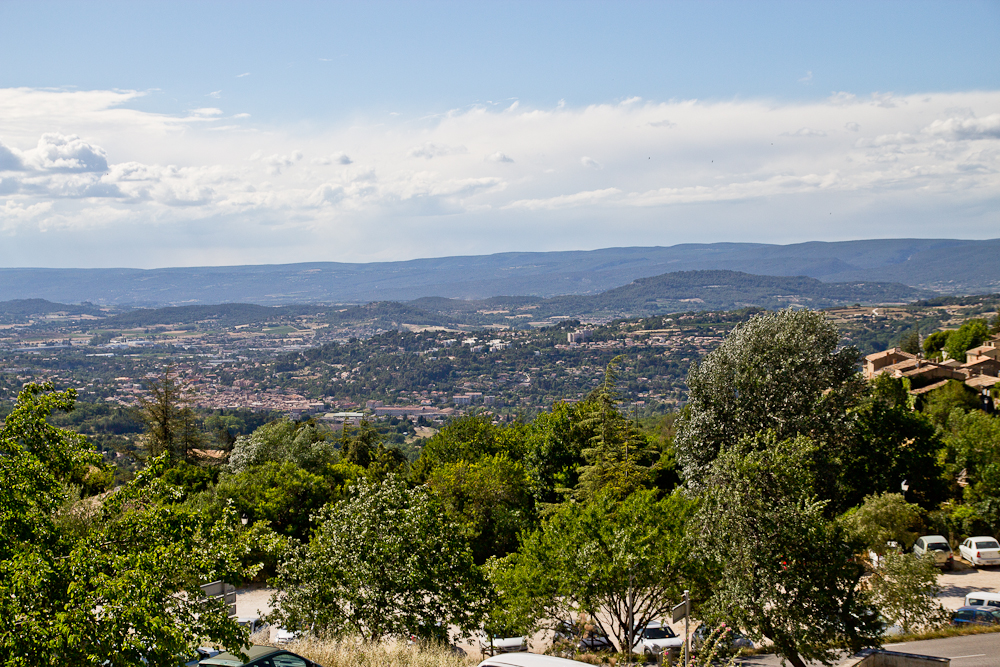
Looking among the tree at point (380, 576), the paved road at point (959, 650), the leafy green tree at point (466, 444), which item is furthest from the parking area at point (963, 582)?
the leafy green tree at point (466, 444)

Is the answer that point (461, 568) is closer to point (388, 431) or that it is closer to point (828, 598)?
point (828, 598)

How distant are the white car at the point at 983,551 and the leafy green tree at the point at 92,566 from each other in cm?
2535

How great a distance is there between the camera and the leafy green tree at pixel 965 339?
63750 millimetres

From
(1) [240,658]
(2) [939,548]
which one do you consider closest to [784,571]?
(1) [240,658]

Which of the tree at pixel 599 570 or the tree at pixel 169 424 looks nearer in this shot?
the tree at pixel 599 570

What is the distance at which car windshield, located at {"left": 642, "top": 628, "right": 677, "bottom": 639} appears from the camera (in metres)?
19.6

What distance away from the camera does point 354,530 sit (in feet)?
49.8

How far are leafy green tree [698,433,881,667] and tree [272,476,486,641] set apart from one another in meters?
5.64

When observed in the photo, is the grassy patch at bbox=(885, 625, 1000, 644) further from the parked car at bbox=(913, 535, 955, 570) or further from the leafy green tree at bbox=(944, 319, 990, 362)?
the leafy green tree at bbox=(944, 319, 990, 362)

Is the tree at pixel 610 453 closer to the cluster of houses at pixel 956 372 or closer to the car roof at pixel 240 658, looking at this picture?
the car roof at pixel 240 658

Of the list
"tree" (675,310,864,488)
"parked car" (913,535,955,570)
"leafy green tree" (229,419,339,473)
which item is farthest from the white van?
"leafy green tree" (229,419,339,473)

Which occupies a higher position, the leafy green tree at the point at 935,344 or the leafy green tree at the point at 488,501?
the leafy green tree at the point at 935,344

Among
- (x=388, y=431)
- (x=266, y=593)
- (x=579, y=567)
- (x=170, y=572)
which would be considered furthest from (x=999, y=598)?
(x=388, y=431)

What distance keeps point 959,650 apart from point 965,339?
57694 millimetres
